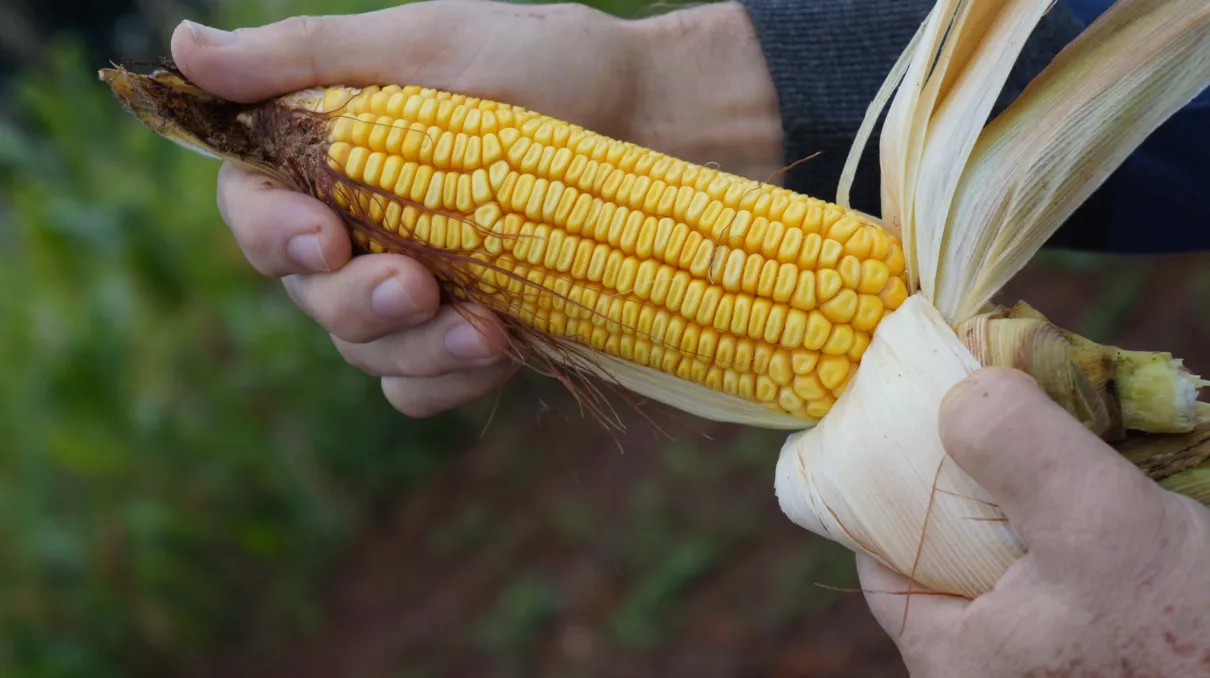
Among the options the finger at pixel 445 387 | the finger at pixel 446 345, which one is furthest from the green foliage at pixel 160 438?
the finger at pixel 446 345

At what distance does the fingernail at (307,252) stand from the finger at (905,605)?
103 centimetres

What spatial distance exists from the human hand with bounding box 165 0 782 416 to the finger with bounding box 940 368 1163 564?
0.83 meters

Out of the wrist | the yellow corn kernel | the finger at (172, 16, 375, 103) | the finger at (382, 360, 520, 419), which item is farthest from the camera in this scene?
the wrist

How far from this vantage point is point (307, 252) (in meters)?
1.45

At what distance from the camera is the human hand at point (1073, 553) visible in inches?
36.0

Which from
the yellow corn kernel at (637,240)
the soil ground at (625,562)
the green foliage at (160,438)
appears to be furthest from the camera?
the green foliage at (160,438)

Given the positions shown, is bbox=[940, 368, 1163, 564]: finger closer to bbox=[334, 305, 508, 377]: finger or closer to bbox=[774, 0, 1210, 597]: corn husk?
bbox=[774, 0, 1210, 597]: corn husk

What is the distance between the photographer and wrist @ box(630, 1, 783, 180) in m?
1.91

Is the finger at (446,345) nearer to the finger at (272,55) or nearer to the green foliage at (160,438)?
the finger at (272,55)

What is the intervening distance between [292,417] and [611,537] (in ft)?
4.59

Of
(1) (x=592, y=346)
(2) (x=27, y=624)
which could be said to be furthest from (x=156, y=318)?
(1) (x=592, y=346)

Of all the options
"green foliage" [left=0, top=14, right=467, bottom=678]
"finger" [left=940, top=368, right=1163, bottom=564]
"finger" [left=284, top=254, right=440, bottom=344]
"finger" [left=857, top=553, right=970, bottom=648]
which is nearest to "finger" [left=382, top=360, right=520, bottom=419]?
"finger" [left=284, top=254, right=440, bottom=344]

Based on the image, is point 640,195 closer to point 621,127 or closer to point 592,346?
point 592,346

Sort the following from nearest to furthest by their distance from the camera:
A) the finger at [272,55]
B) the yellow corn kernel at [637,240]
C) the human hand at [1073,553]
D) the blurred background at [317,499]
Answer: the human hand at [1073,553] → the yellow corn kernel at [637,240] → the finger at [272,55] → the blurred background at [317,499]
